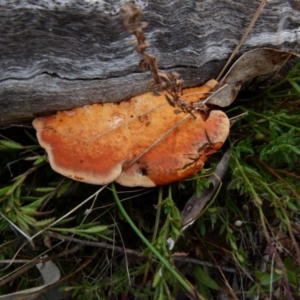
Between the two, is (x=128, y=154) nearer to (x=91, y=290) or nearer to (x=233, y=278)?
(x=91, y=290)

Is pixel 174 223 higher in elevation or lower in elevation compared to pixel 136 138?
lower

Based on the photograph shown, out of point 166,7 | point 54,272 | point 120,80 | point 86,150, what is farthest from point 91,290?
point 166,7

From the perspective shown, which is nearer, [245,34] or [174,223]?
[174,223]

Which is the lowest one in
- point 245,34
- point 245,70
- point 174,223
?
point 174,223

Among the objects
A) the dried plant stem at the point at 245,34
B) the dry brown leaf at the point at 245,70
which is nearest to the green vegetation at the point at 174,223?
the dry brown leaf at the point at 245,70

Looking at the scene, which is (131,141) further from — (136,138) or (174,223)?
(174,223)

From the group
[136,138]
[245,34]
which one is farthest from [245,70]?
[136,138]

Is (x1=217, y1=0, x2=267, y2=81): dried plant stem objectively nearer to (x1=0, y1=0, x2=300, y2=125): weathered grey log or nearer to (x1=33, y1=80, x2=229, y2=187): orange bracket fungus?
(x1=0, y1=0, x2=300, y2=125): weathered grey log
